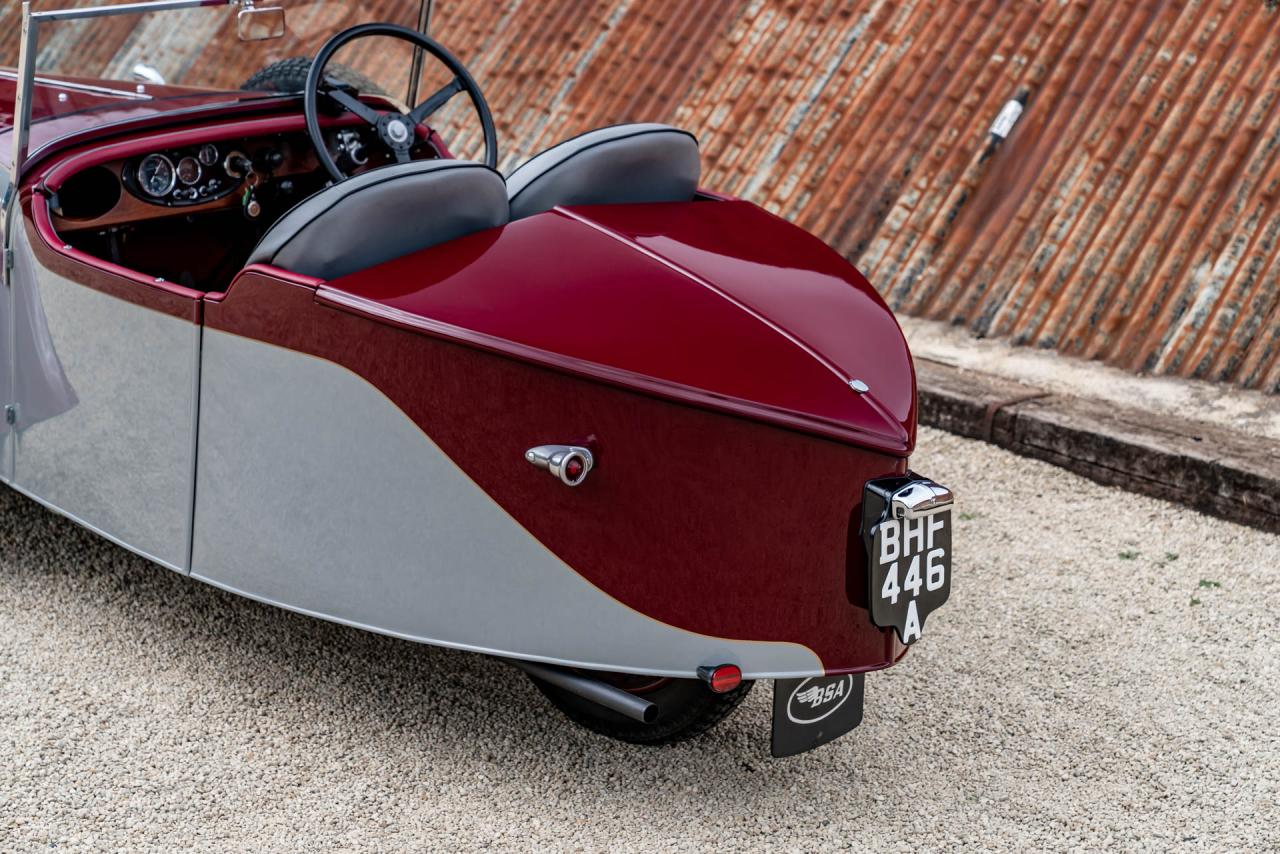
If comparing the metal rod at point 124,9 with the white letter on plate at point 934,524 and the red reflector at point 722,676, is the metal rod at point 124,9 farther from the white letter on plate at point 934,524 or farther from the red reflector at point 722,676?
the white letter on plate at point 934,524

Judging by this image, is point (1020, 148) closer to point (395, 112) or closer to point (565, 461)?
point (395, 112)

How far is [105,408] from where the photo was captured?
10.8 feet

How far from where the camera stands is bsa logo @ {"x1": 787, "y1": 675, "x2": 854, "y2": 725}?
9.36 ft

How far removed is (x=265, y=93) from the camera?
4090mm

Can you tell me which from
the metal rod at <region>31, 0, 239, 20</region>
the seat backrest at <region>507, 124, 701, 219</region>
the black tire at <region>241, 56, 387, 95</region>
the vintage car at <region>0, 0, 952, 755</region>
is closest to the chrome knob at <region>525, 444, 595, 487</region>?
the vintage car at <region>0, 0, 952, 755</region>

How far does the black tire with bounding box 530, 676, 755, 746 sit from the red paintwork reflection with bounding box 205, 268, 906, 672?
310 millimetres

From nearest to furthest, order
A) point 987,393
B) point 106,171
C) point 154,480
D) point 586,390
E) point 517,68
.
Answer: point 586,390
point 154,480
point 106,171
point 987,393
point 517,68

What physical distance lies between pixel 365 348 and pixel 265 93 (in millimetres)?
1671

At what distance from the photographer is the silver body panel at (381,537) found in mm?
2736

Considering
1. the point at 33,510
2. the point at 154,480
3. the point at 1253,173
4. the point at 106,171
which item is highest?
the point at 1253,173

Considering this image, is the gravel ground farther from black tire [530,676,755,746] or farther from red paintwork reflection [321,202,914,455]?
red paintwork reflection [321,202,914,455]

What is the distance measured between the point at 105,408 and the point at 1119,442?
3262mm

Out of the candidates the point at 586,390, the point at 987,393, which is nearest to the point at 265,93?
the point at 586,390

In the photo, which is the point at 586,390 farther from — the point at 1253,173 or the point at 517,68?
the point at 517,68
